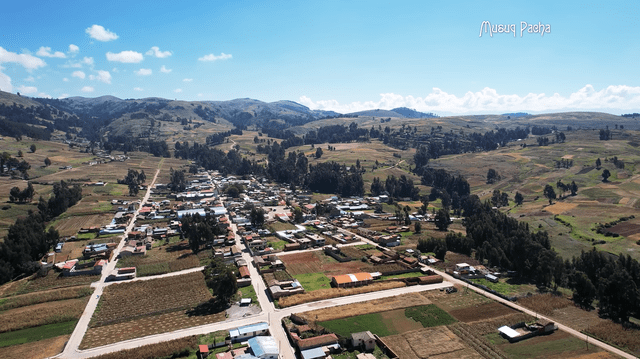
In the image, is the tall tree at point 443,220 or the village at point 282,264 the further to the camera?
the tall tree at point 443,220

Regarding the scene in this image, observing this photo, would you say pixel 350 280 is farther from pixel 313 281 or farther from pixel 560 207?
pixel 560 207

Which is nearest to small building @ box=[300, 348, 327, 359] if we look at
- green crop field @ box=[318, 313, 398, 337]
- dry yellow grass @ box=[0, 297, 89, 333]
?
green crop field @ box=[318, 313, 398, 337]

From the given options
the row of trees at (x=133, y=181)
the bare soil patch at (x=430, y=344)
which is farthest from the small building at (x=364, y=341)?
the row of trees at (x=133, y=181)

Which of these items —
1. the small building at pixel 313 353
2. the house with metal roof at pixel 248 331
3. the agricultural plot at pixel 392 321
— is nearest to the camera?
the small building at pixel 313 353

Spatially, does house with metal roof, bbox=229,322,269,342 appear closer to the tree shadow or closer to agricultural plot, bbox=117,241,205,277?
the tree shadow

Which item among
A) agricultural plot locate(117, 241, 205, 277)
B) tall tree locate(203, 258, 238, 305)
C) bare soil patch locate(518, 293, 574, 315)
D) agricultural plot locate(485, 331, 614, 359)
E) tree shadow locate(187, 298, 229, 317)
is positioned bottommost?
bare soil patch locate(518, 293, 574, 315)

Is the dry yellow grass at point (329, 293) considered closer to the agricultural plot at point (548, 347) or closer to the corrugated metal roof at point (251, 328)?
the corrugated metal roof at point (251, 328)

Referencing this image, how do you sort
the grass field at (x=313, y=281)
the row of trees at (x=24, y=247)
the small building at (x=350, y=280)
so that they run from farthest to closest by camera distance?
the row of trees at (x=24, y=247), the grass field at (x=313, y=281), the small building at (x=350, y=280)

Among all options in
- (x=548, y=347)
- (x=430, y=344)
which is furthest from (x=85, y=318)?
(x=548, y=347)
